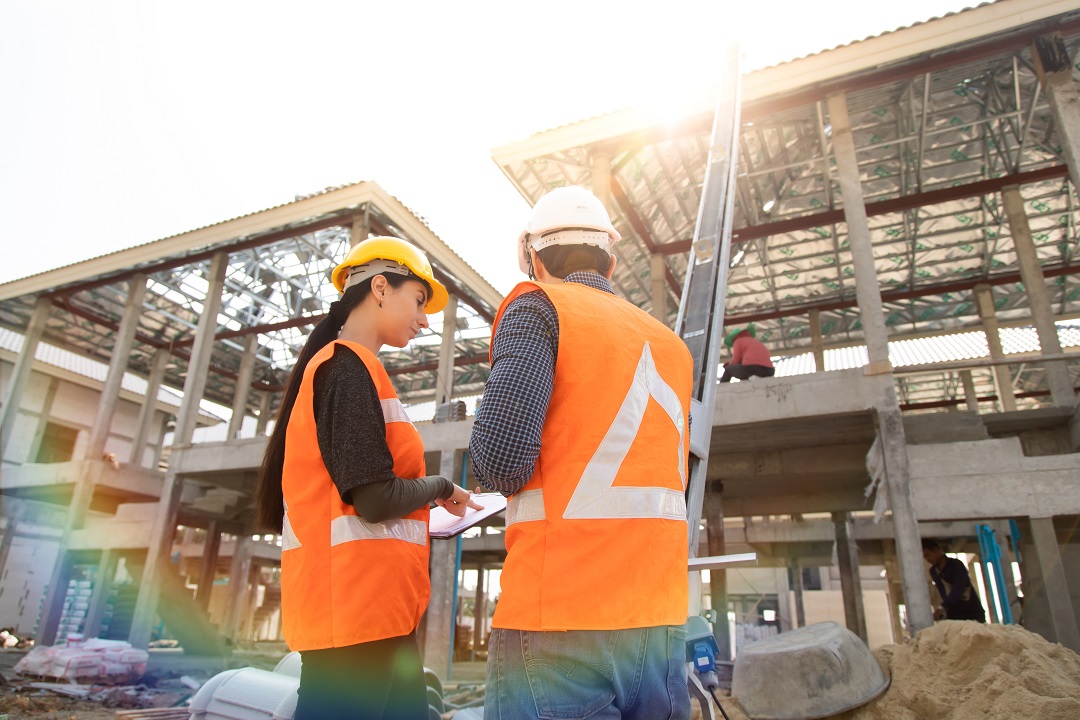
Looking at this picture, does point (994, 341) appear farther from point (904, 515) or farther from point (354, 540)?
point (354, 540)

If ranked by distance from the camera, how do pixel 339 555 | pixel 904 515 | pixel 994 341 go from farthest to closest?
1. pixel 994 341
2. pixel 904 515
3. pixel 339 555

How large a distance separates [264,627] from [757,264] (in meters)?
28.6

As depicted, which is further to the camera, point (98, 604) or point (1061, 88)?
point (98, 604)

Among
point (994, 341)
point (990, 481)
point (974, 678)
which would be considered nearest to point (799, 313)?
point (994, 341)

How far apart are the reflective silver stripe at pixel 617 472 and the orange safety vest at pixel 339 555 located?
48cm

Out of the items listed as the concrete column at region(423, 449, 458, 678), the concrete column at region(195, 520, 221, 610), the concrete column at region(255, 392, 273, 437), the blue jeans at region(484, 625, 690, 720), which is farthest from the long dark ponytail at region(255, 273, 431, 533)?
the concrete column at region(255, 392, 273, 437)

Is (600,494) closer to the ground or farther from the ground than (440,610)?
farther from the ground

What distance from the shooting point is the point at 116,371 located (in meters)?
15.7

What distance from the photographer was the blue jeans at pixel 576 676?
115 centimetres

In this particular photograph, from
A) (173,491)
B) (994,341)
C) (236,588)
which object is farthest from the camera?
(236,588)

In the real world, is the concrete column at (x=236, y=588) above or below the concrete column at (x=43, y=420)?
below

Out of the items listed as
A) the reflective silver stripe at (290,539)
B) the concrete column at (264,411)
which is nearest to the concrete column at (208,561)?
the concrete column at (264,411)

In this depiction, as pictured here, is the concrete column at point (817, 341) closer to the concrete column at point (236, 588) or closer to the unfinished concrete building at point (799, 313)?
the unfinished concrete building at point (799, 313)

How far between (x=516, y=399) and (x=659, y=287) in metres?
13.9
